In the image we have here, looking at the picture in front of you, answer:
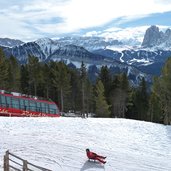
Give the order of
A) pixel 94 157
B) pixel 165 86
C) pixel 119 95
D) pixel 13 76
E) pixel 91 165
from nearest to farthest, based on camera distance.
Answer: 1. pixel 91 165
2. pixel 94 157
3. pixel 165 86
4. pixel 13 76
5. pixel 119 95

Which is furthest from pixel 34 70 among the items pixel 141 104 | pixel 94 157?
pixel 94 157

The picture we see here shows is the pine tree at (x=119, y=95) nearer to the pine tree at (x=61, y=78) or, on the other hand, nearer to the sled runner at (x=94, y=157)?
the pine tree at (x=61, y=78)

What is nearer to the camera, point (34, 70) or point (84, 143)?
point (84, 143)

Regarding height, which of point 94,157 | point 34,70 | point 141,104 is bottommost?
point 94,157

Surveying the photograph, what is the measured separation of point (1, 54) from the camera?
230 ft

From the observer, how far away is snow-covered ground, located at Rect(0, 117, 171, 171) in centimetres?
2939

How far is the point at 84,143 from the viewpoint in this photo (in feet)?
115

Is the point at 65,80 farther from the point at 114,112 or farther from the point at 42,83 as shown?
the point at 114,112

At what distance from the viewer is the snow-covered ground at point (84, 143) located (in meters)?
29.4

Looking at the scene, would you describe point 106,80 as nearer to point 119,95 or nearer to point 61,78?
point 119,95

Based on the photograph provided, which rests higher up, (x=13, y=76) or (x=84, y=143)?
(x=13, y=76)

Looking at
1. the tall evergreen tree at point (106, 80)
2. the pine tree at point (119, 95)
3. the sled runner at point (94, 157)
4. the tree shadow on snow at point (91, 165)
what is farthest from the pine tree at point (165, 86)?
the tree shadow on snow at point (91, 165)

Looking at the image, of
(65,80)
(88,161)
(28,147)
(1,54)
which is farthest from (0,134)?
(65,80)

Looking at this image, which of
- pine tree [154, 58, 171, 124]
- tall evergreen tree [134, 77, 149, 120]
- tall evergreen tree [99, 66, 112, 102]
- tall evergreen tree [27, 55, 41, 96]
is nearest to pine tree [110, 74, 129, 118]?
tall evergreen tree [99, 66, 112, 102]
